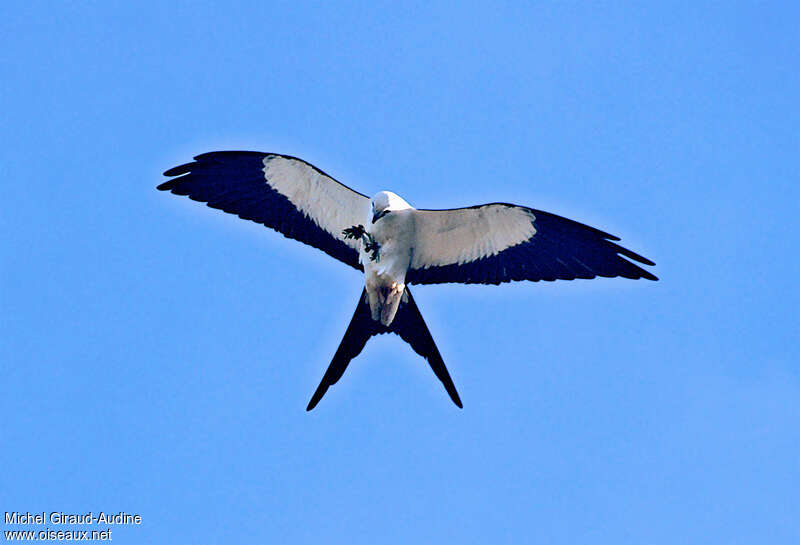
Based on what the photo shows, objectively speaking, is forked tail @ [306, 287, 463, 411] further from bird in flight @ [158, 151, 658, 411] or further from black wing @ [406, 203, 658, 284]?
black wing @ [406, 203, 658, 284]

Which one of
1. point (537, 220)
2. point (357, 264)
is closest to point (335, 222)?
point (357, 264)

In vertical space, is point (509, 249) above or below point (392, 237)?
below

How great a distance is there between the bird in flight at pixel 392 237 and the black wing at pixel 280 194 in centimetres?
1

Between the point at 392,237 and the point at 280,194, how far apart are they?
1304mm

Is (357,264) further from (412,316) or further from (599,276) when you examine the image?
(599,276)

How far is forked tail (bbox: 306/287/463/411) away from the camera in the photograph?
12.5m

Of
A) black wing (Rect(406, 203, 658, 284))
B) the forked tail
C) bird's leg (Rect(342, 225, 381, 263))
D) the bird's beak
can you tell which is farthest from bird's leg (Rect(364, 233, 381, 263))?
black wing (Rect(406, 203, 658, 284))

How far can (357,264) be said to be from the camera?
42.8 feet

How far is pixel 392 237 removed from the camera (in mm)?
12680

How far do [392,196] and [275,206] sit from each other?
1322mm

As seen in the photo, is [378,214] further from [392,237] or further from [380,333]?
[380,333]

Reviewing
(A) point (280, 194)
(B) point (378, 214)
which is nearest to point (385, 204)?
(B) point (378, 214)

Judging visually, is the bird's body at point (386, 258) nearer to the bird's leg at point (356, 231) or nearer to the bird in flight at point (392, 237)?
the bird in flight at point (392, 237)

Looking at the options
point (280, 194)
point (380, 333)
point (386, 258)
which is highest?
point (280, 194)
